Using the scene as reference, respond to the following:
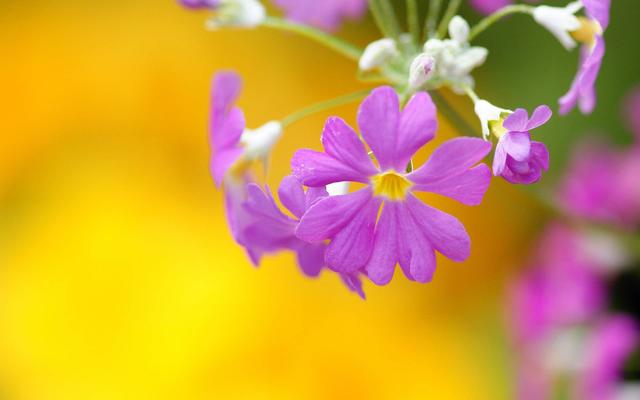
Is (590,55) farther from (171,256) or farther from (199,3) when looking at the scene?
(171,256)

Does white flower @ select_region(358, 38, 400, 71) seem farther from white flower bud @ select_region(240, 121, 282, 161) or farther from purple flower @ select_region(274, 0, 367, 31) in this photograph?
purple flower @ select_region(274, 0, 367, 31)

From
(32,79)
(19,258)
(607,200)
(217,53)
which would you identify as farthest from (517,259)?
(32,79)

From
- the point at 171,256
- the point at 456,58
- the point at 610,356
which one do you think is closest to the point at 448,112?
the point at 456,58

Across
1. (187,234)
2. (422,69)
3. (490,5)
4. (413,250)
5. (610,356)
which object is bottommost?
(610,356)

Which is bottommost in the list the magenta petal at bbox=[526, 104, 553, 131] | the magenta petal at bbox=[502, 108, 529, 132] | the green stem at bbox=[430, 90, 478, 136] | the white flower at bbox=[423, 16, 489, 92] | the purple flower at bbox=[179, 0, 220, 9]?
the magenta petal at bbox=[526, 104, 553, 131]

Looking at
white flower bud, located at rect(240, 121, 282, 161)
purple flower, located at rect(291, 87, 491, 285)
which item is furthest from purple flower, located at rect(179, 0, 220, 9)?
purple flower, located at rect(291, 87, 491, 285)
